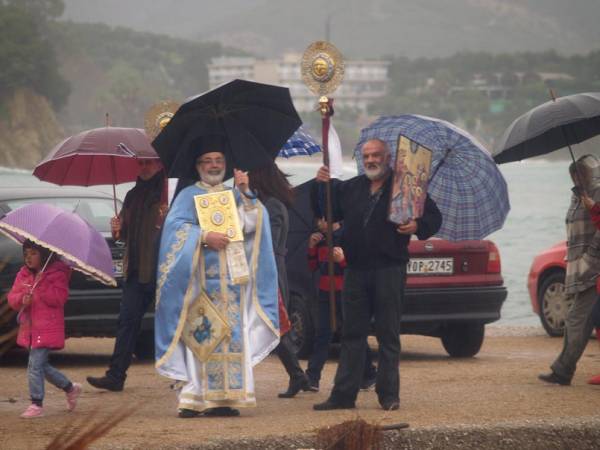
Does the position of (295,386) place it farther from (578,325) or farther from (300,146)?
(300,146)

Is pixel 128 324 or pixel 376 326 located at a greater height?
pixel 376 326

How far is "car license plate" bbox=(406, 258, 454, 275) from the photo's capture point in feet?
39.5

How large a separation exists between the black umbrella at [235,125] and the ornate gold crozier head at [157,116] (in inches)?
47.5

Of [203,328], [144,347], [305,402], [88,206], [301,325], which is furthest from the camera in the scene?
[144,347]

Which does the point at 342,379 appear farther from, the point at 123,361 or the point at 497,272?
the point at 497,272

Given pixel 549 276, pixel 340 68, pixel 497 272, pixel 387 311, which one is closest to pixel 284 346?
pixel 387 311

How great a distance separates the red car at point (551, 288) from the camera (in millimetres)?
14738

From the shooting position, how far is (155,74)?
6634 inches

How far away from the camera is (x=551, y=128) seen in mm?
9656

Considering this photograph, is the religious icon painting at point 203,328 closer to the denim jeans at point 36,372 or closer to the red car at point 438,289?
the denim jeans at point 36,372

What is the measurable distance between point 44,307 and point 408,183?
2216 mm

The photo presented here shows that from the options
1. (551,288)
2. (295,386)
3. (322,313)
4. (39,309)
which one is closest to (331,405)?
(295,386)

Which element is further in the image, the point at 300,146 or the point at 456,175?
the point at 300,146

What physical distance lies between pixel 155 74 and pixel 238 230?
16197 centimetres
